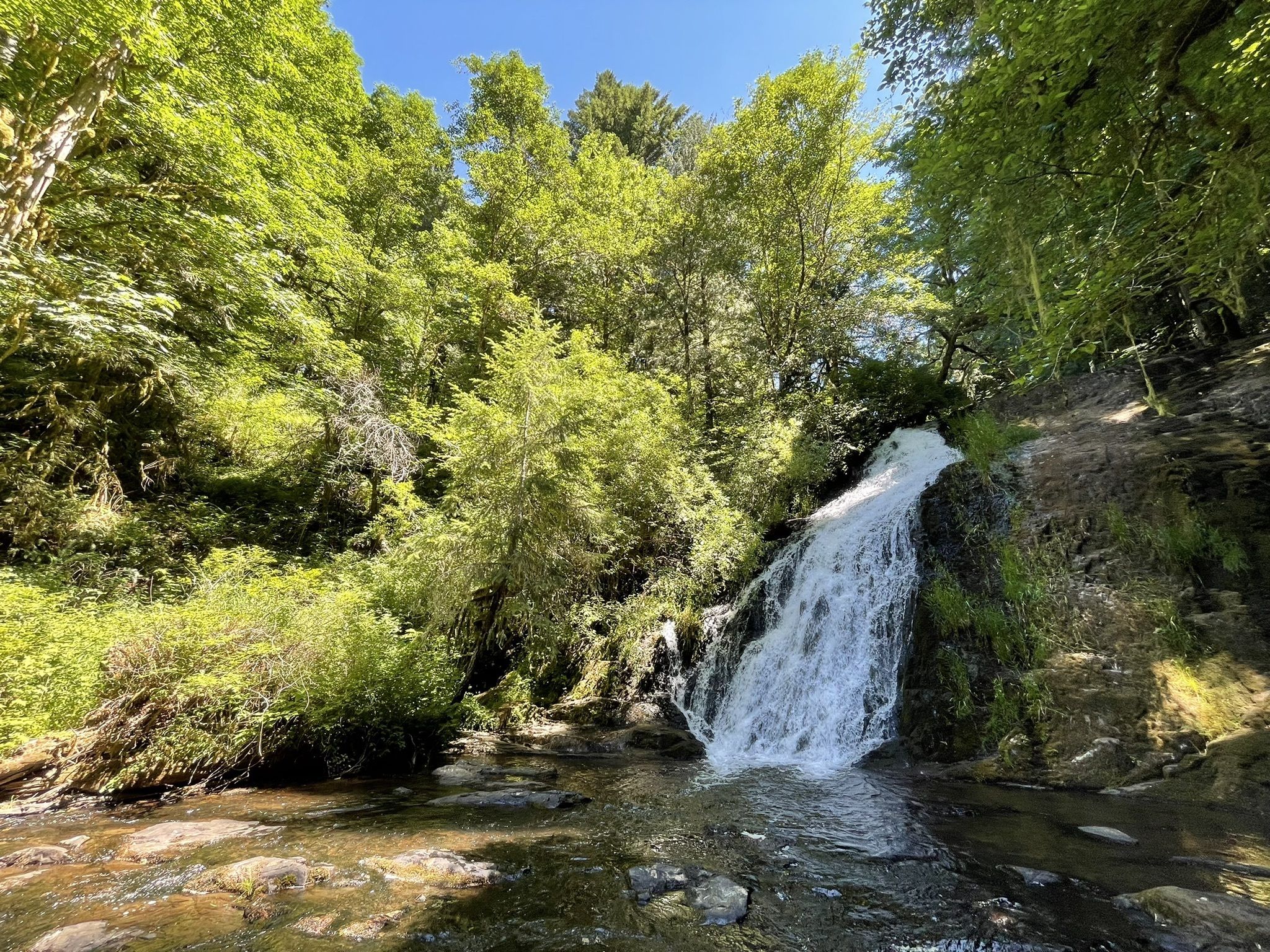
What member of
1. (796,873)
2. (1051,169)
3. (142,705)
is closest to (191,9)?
(142,705)

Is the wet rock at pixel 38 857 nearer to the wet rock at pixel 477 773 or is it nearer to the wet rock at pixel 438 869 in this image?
the wet rock at pixel 438 869

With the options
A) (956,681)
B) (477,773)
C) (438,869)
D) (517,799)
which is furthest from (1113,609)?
(477,773)

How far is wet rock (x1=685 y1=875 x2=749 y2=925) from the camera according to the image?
3.00 m

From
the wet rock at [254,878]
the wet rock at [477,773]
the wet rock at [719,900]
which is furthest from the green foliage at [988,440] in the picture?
the wet rock at [254,878]

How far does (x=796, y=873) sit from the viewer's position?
11.9 feet

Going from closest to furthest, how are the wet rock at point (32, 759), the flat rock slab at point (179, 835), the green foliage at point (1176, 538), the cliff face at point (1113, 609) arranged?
the flat rock slab at point (179, 835) → the wet rock at point (32, 759) → the cliff face at point (1113, 609) → the green foliage at point (1176, 538)

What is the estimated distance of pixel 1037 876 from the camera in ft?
11.2

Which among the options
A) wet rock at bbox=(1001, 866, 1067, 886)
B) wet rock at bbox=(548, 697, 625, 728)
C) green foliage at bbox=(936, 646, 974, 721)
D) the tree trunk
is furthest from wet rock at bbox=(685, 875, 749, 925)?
the tree trunk

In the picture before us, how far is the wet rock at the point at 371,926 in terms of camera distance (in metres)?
2.67

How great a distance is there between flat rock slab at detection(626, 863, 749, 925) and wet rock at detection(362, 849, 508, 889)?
952mm

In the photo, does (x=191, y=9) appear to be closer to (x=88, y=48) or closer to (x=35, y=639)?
(x=88, y=48)

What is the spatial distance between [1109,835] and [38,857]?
25.8 ft

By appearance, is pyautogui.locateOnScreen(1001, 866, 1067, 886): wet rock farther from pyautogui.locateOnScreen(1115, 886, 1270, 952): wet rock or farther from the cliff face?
the cliff face

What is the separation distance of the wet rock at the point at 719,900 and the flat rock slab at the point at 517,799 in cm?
221
